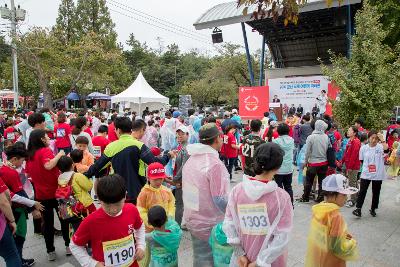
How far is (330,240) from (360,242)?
2.80m

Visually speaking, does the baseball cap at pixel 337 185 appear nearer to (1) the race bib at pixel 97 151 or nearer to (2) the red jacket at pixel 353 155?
(2) the red jacket at pixel 353 155

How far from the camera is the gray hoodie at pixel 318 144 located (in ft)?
21.2

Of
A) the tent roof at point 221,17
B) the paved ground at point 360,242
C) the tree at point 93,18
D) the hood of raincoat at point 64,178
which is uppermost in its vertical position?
the tree at point 93,18

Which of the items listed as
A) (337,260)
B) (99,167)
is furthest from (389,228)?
(99,167)

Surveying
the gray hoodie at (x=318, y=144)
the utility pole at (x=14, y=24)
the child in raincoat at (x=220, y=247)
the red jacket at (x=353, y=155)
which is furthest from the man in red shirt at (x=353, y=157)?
the utility pole at (x=14, y=24)

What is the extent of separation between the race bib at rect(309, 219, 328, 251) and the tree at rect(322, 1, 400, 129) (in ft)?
24.3

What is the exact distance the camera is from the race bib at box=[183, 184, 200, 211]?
3.01m

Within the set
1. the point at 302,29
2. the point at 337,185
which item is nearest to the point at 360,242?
the point at 337,185

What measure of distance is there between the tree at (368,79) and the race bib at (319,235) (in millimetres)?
7408

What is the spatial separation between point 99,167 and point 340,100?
7957 millimetres

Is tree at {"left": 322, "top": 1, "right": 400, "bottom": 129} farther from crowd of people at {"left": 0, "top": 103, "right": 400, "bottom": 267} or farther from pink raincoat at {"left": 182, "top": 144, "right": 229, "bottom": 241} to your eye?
pink raincoat at {"left": 182, "top": 144, "right": 229, "bottom": 241}

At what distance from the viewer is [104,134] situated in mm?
7125

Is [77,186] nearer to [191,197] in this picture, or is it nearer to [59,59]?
[191,197]

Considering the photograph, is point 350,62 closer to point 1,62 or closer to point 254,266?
point 254,266
